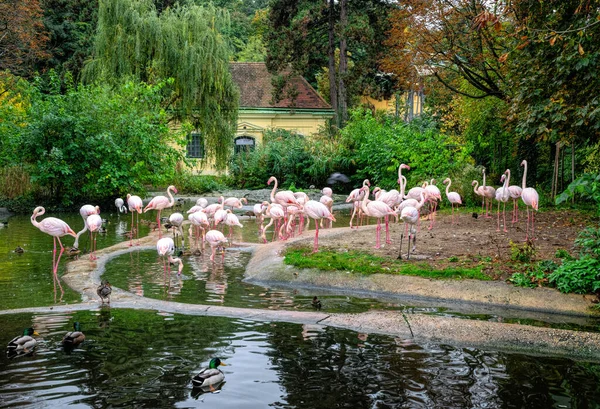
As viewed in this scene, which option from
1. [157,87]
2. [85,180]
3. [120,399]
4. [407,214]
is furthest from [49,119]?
[120,399]

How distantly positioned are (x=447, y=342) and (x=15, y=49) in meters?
26.8

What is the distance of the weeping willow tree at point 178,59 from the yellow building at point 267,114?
8240 mm

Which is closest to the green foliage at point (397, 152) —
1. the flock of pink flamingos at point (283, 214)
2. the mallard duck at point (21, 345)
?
the flock of pink flamingos at point (283, 214)

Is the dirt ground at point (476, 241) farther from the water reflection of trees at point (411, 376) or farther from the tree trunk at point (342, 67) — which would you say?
the tree trunk at point (342, 67)

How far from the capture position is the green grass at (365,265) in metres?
10.4

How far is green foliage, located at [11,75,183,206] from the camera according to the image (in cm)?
2167

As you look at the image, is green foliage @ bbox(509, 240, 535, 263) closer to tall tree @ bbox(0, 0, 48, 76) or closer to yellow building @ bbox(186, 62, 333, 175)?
tall tree @ bbox(0, 0, 48, 76)

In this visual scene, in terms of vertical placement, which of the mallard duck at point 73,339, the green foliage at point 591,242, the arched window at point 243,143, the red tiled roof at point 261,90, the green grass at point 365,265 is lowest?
the mallard duck at point 73,339

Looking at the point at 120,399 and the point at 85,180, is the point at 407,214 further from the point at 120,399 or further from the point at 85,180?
the point at 85,180

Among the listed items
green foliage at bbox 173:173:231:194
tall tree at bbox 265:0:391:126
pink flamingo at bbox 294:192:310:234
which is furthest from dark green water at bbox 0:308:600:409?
tall tree at bbox 265:0:391:126

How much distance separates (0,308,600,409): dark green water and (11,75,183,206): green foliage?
566 inches

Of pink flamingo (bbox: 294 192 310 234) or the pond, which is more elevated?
pink flamingo (bbox: 294 192 310 234)

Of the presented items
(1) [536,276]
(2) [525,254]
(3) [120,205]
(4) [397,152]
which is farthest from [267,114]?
(1) [536,276]

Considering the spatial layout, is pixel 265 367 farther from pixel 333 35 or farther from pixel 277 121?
pixel 277 121
